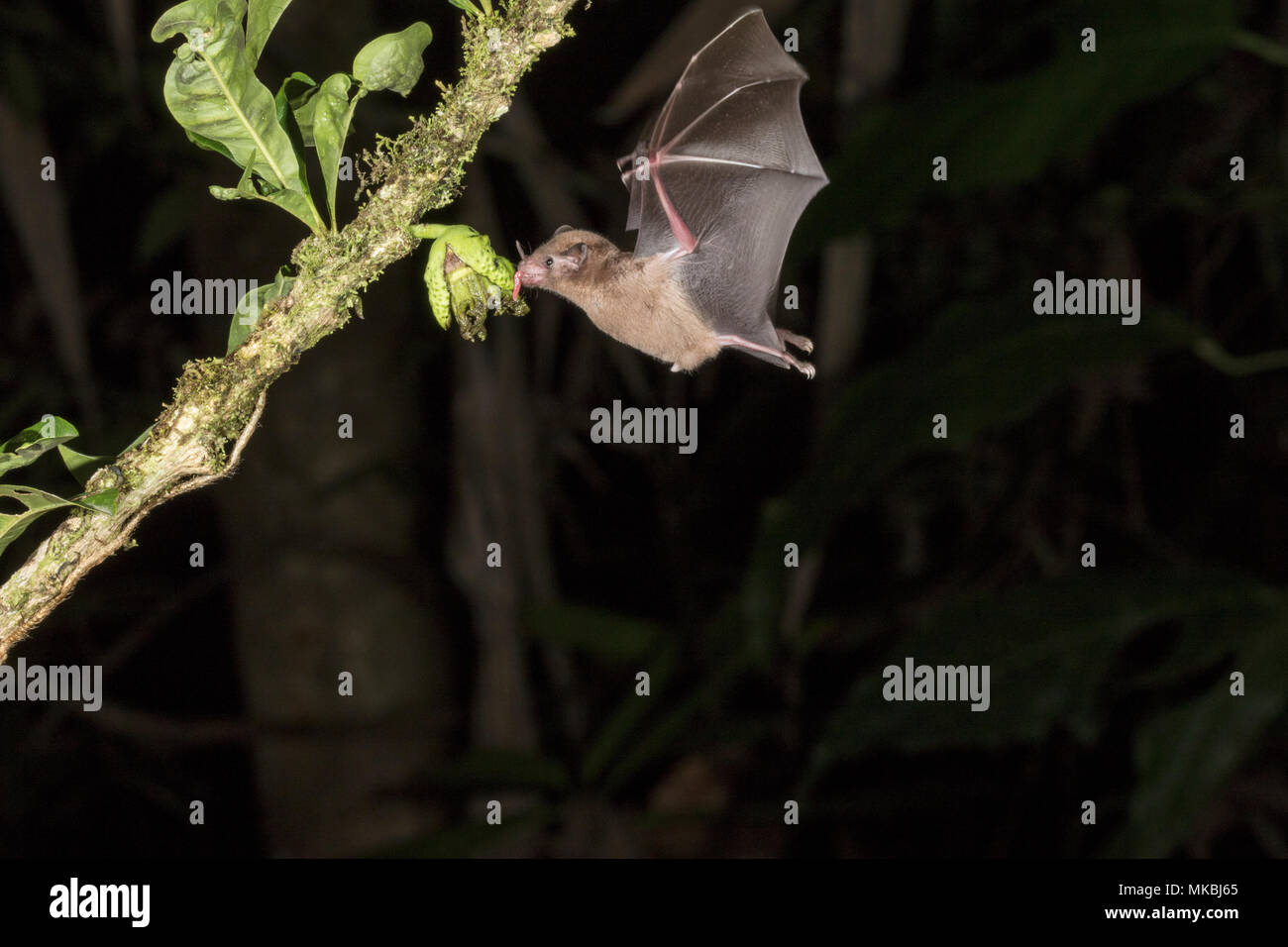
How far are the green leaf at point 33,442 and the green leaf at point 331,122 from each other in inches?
10.1

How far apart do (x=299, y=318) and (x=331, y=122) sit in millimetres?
170

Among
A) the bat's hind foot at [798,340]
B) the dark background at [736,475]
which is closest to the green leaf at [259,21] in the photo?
the bat's hind foot at [798,340]

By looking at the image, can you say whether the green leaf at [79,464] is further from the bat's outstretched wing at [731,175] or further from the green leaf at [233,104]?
the bat's outstretched wing at [731,175]

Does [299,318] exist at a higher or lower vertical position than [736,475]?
lower

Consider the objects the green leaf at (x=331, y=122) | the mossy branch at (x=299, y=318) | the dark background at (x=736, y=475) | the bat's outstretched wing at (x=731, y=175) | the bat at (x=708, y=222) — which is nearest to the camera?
the mossy branch at (x=299, y=318)

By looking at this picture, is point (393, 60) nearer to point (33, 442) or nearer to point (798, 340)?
point (33, 442)

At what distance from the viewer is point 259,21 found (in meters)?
0.78

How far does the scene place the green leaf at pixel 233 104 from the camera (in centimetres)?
76

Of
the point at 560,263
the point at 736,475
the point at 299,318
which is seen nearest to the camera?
the point at 299,318

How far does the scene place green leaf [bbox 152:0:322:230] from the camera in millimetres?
758

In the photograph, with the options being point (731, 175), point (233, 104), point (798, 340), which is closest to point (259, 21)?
point (233, 104)

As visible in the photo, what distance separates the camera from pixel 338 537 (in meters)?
4.16

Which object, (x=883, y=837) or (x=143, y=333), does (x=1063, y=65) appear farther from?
(x=143, y=333)

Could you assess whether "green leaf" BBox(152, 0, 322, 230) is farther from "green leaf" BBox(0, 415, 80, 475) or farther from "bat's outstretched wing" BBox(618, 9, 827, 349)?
"bat's outstretched wing" BBox(618, 9, 827, 349)
